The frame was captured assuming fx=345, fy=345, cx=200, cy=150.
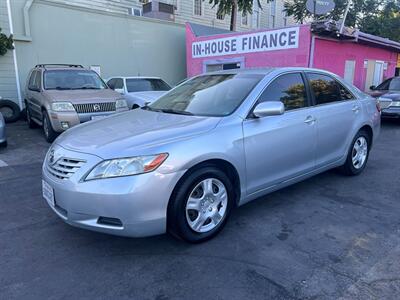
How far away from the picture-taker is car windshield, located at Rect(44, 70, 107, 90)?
8.36 meters

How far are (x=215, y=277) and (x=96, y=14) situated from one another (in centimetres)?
1303

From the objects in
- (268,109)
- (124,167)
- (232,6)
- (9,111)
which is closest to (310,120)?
(268,109)

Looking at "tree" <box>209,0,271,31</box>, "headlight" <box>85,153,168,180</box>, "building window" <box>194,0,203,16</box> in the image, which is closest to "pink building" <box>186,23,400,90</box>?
"tree" <box>209,0,271,31</box>

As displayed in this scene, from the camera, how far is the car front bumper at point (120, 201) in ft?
8.97

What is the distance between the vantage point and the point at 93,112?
7637mm

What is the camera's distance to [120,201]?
2.72 metres

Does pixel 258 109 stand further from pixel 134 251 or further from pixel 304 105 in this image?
pixel 134 251

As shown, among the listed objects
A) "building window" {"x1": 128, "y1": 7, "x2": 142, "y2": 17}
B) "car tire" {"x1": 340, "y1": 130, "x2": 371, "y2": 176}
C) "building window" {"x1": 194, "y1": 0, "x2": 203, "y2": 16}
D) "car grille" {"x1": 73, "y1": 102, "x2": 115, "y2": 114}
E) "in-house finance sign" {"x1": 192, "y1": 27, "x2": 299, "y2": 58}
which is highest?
"building window" {"x1": 194, "y1": 0, "x2": 203, "y2": 16}

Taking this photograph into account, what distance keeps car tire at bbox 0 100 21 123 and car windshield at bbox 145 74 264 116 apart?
8235mm

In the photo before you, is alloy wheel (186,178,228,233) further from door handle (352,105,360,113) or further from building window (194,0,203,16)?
building window (194,0,203,16)

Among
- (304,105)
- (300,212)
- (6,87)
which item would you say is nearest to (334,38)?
(304,105)

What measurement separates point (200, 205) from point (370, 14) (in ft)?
79.2

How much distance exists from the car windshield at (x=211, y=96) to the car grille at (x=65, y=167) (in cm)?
129

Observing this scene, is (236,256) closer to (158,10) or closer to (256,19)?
(158,10)
